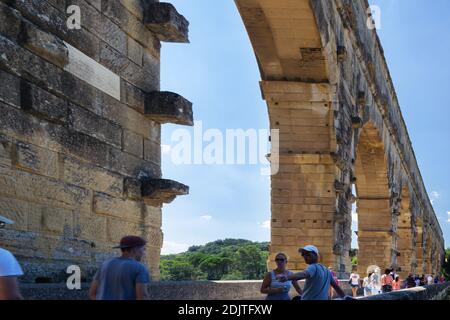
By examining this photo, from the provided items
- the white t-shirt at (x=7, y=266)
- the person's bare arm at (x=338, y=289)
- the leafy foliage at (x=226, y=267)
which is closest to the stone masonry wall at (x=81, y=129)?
the white t-shirt at (x=7, y=266)

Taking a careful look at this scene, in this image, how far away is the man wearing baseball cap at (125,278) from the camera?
14.2 ft

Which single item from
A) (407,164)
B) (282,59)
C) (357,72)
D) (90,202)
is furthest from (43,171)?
(407,164)

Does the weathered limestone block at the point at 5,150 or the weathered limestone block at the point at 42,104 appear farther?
the weathered limestone block at the point at 42,104

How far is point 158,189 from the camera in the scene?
698 cm

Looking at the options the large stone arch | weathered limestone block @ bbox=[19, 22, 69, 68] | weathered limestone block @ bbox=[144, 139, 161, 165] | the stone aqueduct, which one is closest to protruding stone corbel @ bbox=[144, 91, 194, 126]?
the stone aqueduct

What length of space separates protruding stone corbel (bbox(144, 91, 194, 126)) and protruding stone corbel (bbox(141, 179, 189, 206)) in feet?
1.90

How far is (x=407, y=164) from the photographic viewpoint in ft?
117

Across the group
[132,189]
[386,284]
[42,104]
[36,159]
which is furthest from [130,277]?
[386,284]

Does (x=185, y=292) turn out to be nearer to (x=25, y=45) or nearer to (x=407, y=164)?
(x=25, y=45)

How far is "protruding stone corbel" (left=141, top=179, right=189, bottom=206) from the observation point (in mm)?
6980

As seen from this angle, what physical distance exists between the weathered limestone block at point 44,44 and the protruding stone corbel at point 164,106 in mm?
1279

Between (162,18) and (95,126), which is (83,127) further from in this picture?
(162,18)

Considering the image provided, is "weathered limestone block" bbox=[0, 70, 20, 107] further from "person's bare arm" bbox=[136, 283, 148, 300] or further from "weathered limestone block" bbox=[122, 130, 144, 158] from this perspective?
"person's bare arm" bbox=[136, 283, 148, 300]

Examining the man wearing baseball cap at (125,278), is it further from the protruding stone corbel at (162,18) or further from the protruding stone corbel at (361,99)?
the protruding stone corbel at (361,99)
